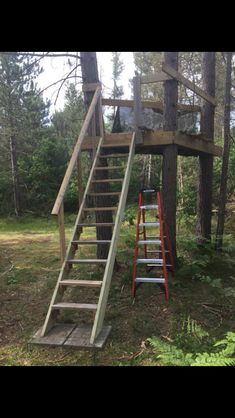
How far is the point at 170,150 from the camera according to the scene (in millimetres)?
7176

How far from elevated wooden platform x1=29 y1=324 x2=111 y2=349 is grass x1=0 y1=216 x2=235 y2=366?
0.09 metres

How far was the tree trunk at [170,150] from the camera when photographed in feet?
23.4

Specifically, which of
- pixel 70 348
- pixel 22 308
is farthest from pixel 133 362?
pixel 22 308

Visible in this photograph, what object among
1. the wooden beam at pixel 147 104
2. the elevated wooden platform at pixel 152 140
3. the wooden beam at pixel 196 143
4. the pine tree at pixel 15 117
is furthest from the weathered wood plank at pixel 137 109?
the pine tree at pixel 15 117

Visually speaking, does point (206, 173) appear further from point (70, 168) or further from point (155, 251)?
point (70, 168)

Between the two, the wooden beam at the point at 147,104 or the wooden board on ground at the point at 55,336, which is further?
the wooden beam at the point at 147,104

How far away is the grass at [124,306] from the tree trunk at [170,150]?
1.26 metres

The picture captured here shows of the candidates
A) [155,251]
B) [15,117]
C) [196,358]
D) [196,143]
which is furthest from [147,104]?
[15,117]

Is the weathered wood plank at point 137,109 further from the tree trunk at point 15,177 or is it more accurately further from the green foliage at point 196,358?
the tree trunk at point 15,177
